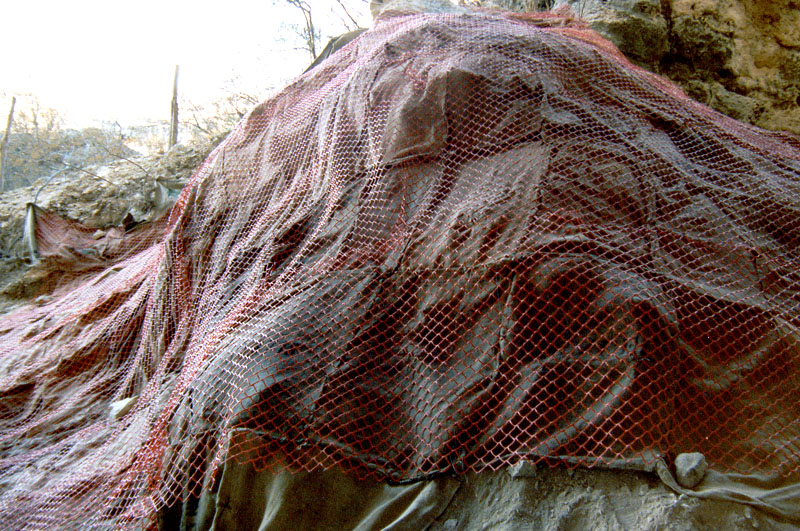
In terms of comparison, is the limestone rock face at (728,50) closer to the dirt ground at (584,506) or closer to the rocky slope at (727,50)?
the rocky slope at (727,50)

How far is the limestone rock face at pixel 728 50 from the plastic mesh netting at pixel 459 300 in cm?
99

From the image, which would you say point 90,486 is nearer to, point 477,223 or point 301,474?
point 301,474

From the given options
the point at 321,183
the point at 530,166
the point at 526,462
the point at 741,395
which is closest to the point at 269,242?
the point at 321,183

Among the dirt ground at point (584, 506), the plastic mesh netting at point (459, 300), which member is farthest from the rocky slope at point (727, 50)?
the dirt ground at point (584, 506)

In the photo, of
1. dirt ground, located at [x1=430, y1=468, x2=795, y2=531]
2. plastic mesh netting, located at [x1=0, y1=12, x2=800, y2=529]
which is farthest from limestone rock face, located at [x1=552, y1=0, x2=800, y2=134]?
dirt ground, located at [x1=430, y1=468, x2=795, y2=531]

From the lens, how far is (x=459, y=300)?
5.54 feet

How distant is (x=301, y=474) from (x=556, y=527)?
30.4 inches

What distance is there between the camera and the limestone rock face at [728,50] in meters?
3.23

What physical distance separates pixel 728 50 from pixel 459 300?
318 centimetres

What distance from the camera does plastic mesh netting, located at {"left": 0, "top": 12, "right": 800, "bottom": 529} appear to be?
1.44 meters

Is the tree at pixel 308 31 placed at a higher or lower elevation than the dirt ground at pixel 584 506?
higher

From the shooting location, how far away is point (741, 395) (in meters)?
1.42

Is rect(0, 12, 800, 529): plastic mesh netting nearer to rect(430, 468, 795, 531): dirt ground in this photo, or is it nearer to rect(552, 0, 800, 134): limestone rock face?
rect(430, 468, 795, 531): dirt ground

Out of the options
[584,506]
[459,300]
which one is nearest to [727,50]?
[459,300]
